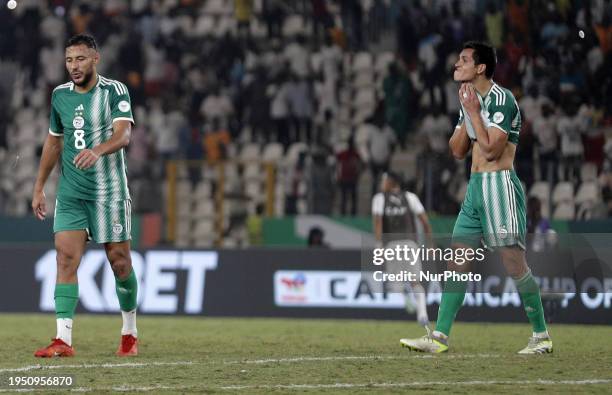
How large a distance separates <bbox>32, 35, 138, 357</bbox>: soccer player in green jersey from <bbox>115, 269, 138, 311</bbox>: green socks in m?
0.02

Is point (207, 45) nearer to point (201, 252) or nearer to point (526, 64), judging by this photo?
point (526, 64)

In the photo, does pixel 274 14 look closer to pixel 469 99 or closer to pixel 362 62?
pixel 362 62

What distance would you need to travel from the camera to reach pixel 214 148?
21797 mm

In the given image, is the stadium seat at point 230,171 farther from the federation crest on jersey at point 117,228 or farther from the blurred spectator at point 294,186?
the federation crest on jersey at point 117,228

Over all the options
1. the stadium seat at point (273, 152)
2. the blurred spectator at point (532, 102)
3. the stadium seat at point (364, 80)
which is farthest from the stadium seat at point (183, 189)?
the blurred spectator at point (532, 102)

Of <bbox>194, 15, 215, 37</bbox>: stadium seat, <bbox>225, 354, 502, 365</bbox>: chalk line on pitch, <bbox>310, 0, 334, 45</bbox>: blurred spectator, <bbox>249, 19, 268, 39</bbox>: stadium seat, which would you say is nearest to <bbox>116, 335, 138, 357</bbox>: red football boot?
<bbox>225, 354, 502, 365</bbox>: chalk line on pitch

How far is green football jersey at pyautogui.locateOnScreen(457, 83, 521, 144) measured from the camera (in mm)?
8969

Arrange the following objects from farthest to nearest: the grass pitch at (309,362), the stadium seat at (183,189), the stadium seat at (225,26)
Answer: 1. the stadium seat at (225,26)
2. the stadium seat at (183,189)
3. the grass pitch at (309,362)

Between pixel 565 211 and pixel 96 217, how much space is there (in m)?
9.90

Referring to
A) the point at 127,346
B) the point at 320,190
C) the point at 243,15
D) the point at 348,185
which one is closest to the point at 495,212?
the point at 127,346

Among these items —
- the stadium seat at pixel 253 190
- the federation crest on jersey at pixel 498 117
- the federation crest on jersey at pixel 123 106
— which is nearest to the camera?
the federation crest on jersey at pixel 498 117

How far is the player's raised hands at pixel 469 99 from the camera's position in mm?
8977

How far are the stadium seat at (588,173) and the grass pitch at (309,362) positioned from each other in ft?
14.9

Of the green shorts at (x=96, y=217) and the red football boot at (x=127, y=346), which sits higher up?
the green shorts at (x=96, y=217)
